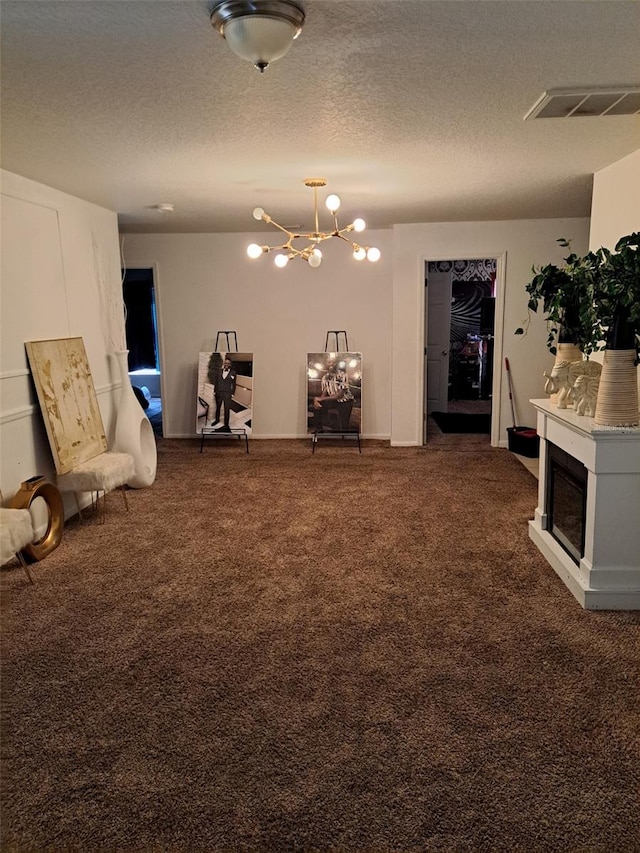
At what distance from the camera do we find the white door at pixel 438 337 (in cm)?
790

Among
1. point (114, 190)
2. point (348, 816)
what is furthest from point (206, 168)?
point (348, 816)

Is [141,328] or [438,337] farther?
[141,328]

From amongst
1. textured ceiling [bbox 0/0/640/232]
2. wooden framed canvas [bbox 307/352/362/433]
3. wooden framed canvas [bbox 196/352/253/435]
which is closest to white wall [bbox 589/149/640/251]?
textured ceiling [bbox 0/0/640/232]

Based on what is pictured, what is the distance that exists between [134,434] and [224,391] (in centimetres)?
176

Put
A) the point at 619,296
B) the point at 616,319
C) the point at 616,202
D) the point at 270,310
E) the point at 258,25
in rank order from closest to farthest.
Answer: the point at 258,25, the point at 619,296, the point at 616,319, the point at 616,202, the point at 270,310

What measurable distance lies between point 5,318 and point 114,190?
46.8 inches

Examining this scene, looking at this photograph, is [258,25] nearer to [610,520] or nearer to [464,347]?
[610,520]

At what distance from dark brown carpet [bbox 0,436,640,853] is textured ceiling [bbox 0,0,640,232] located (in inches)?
89.4

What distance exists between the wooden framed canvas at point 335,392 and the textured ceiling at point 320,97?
8.24 ft

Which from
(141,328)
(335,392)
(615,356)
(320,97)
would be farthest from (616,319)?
(141,328)

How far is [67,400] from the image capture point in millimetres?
4320

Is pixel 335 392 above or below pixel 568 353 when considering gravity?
below

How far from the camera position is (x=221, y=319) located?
267 inches

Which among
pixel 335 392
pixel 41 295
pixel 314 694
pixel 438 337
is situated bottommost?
pixel 314 694
